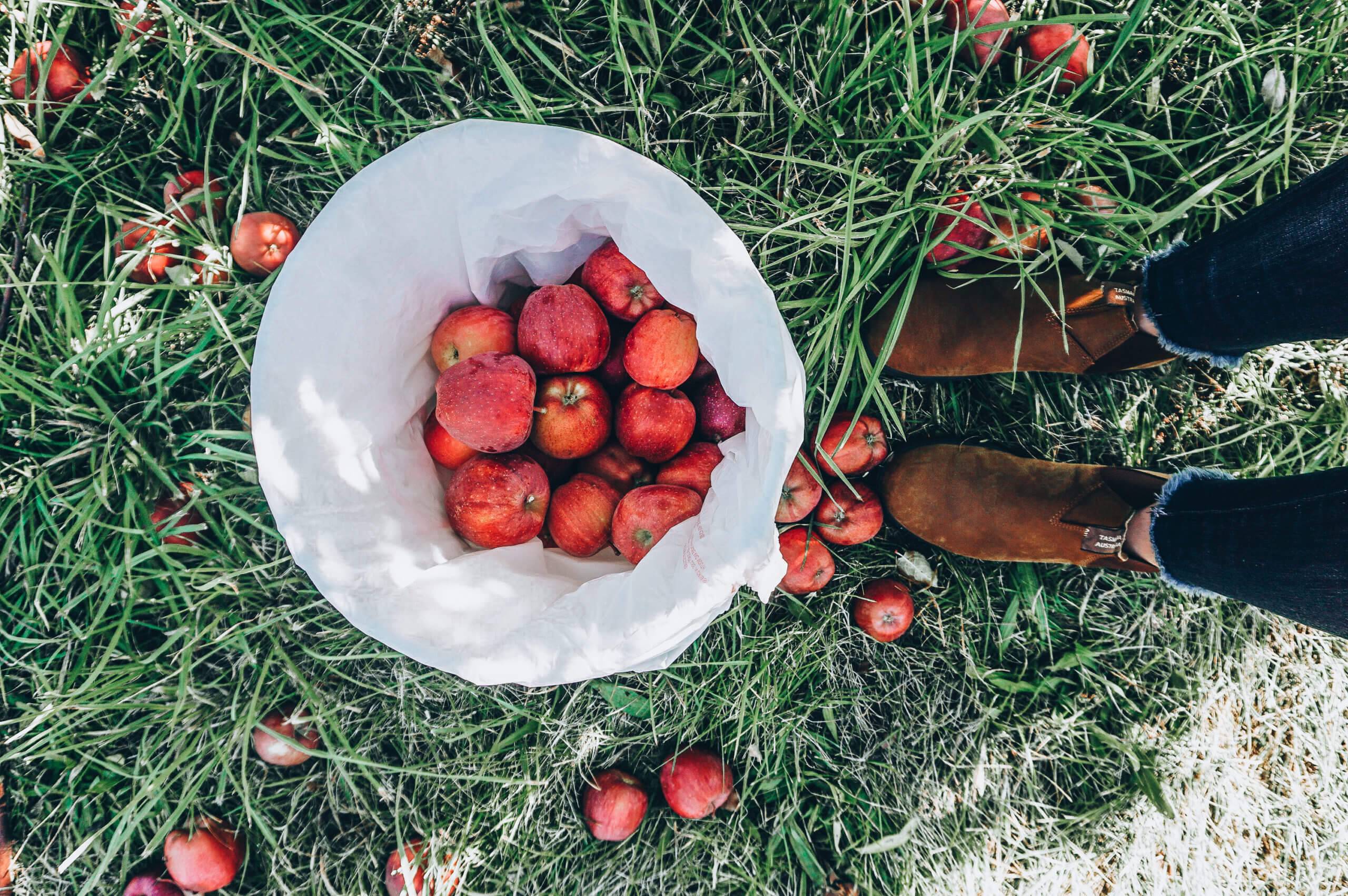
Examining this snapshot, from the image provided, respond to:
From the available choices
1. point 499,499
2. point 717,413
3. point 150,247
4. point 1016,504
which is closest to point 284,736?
point 499,499

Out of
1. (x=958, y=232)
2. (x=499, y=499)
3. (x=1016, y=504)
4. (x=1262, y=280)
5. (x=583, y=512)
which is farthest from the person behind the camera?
(x=1016, y=504)

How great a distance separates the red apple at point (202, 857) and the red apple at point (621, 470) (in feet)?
4.98

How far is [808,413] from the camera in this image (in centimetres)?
206

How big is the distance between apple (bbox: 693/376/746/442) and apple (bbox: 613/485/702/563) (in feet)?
0.74

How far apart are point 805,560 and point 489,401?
97 cm

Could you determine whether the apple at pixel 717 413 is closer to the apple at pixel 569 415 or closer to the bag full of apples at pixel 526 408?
the bag full of apples at pixel 526 408

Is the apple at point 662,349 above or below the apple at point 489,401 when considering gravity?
above

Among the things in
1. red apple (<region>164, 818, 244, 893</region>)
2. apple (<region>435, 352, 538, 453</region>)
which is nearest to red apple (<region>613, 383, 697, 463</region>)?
apple (<region>435, 352, 538, 453</region>)

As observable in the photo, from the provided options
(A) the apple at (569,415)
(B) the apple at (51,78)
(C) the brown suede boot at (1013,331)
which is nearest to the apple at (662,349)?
(A) the apple at (569,415)

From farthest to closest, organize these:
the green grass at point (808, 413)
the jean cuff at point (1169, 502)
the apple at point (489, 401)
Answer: the green grass at point (808, 413), the jean cuff at point (1169, 502), the apple at point (489, 401)

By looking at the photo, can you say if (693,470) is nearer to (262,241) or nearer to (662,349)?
(662,349)

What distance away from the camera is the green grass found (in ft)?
6.30

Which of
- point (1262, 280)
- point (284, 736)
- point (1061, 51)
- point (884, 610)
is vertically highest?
point (1061, 51)

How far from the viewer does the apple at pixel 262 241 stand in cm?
195
